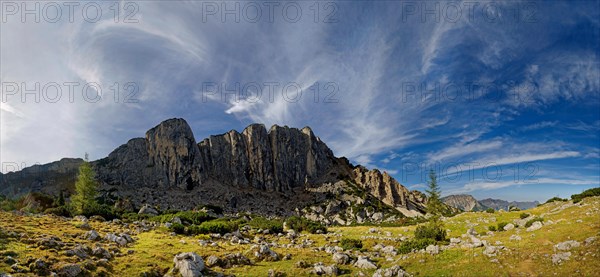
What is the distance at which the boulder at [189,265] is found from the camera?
A: 26594mm

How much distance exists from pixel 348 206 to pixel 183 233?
122 m

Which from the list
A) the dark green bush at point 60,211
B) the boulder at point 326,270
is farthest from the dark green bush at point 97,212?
the boulder at point 326,270

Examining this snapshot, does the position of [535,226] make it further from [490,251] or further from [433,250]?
[433,250]

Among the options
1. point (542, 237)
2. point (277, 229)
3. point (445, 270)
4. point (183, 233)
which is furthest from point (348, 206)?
point (445, 270)

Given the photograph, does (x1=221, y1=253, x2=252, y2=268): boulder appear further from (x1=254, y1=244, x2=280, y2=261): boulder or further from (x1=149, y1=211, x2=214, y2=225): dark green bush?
(x1=149, y1=211, x2=214, y2=225): dark green bush

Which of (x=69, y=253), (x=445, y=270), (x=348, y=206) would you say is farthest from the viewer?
(x=348, y=206)

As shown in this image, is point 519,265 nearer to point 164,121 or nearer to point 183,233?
point 183,233

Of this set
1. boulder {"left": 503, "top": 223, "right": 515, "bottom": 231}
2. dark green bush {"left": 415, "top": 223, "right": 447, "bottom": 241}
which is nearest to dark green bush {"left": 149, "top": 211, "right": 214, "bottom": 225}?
dark green bush {"left": 415, "top": 223, "right": 447, "bottom": 241}

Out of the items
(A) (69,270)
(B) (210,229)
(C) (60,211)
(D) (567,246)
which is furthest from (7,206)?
(D) (567,246)

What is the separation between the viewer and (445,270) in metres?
25.1

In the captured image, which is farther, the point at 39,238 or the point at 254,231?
the point at 254,231

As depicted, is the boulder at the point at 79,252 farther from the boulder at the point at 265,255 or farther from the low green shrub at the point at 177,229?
the low green shrub at the point at 177,229

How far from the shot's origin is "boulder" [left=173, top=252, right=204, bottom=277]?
26.6 m

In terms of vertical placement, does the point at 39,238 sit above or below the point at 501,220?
above
